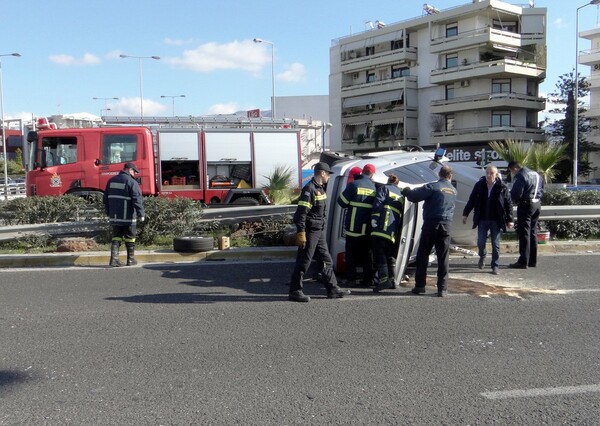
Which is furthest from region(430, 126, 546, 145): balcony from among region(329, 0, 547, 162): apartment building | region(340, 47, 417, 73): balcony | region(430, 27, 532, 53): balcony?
region(340, 47, 417, 73): balcony

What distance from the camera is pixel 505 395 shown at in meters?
4.07

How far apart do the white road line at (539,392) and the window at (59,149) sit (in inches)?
478

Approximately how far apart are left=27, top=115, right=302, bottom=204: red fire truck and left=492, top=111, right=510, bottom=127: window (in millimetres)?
39479

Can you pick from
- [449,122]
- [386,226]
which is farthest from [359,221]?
[449,122]

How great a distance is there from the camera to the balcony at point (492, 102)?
48438 mm

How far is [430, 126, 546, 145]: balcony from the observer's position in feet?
160

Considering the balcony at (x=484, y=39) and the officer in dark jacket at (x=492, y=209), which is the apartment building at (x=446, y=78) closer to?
the balcony at (x=484, y=39)

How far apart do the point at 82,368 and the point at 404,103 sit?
53.4 metres

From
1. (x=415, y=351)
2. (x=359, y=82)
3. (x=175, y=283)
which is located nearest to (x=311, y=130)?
(x=175, y=283)

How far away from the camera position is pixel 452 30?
171 ft

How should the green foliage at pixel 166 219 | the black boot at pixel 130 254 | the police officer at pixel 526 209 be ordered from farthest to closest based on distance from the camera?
the green foliage at pixel 166 219
the black boot at pixel 130 254
the police officer at pixel 526 209

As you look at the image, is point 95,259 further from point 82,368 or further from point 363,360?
point 363,360

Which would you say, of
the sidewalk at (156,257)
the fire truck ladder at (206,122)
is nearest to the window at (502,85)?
the fire truck ladder at (206,122)

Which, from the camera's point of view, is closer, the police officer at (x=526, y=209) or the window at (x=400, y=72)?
the police officer at (x=526, y=209)
